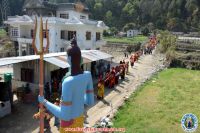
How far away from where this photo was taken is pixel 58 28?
29.5 metres

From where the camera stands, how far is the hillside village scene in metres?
5.00

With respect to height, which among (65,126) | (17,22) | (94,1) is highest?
(94,1)

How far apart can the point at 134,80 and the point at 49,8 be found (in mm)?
18714

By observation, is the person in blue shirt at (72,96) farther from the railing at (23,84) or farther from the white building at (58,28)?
the white building at (58,28)

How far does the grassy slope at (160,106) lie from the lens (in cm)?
1133

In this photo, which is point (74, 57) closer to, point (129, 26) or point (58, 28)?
point (58, 28)

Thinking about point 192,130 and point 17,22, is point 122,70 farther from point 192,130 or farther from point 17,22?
point 17,22

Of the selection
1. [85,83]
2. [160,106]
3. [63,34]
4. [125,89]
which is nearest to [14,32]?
[63,34]

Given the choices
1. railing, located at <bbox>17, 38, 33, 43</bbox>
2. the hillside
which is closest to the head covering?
railing, located at <bbox>17, 38, 33, 43</bbox>

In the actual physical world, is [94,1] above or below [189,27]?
above

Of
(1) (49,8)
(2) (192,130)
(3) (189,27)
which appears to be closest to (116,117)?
(2) (192,130)

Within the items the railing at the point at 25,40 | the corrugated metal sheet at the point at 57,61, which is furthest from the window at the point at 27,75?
the railing at the point at 25,40

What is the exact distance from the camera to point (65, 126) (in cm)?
498

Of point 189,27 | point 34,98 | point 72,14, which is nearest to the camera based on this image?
point 34,98
